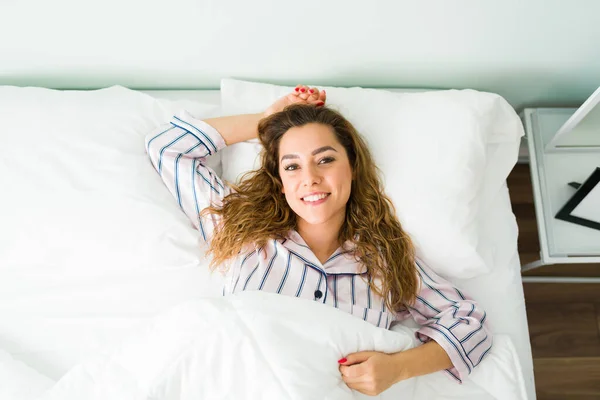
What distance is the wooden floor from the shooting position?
6.06 feet

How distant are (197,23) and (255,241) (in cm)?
61

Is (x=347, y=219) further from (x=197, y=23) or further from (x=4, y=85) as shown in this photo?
(x=4, y=85)

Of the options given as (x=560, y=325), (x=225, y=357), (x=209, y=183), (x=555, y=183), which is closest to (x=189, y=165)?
(x=209, y=183)

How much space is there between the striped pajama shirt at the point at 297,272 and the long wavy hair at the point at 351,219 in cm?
3

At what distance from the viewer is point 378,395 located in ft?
4.03

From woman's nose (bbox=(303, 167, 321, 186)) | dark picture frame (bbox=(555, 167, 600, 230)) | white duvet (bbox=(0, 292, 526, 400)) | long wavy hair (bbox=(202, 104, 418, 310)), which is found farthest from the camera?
dark picture frame (bbox=(555, 167, 600, 230))

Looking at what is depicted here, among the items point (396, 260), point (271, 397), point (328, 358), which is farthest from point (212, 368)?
point (396, 260)

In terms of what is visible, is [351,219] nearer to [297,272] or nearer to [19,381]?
[297,272]

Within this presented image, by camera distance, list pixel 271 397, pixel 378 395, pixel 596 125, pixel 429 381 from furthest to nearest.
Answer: pixel 596 125 → pixel 429 381 → pixel 378 395 → pixel 271 397

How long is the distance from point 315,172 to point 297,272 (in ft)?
0.92

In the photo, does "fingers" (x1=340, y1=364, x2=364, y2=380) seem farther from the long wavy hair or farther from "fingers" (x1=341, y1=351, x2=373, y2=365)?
the long wavy hair

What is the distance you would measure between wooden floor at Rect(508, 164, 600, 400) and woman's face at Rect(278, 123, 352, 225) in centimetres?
102

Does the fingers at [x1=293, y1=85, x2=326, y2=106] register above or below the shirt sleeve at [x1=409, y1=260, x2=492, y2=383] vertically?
above

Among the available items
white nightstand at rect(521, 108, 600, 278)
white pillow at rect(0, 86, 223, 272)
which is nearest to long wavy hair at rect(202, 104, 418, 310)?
white pillow at rect(0, 86, 223, 272)
